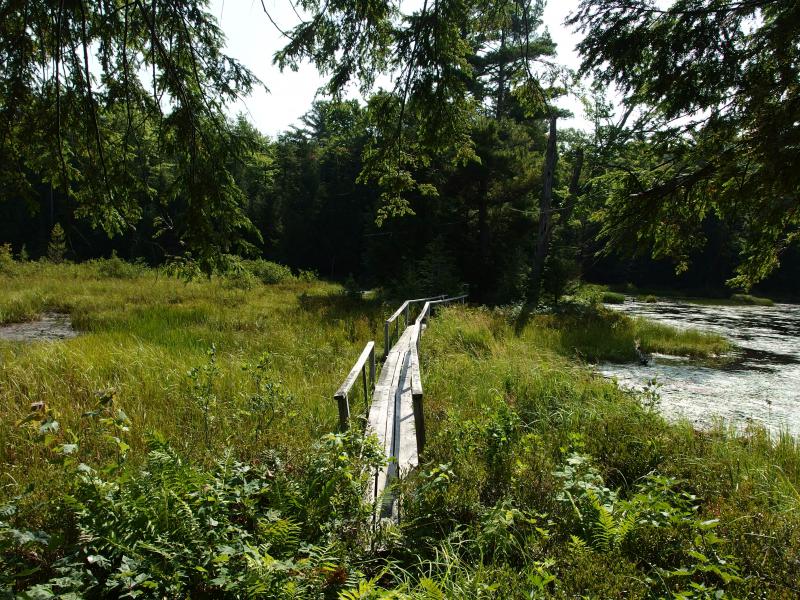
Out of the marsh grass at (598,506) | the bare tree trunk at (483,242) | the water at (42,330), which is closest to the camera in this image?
the marsh grass at (598,506)

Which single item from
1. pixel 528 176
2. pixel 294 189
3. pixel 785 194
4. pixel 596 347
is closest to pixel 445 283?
pixel 528 176

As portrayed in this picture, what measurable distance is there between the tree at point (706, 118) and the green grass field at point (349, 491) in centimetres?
233

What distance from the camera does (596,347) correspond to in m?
13.3

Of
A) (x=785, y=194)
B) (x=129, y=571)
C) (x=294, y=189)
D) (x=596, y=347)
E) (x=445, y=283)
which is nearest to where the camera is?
(x=129, y=571)

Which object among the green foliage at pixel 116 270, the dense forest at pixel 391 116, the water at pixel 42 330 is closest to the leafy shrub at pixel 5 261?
the green foliage at pixel 116 270

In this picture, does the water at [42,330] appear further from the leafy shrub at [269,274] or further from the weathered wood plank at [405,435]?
the leafy shrub at [269,274]

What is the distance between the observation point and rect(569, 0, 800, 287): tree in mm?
4246

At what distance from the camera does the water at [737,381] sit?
7766 millimetres

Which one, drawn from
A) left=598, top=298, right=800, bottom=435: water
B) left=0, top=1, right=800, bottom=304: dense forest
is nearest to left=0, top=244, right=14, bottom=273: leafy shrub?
left=0, top=1, right=800, bottom=304: dense forest

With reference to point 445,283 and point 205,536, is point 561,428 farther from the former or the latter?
point 445,283

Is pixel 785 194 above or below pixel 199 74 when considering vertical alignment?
below

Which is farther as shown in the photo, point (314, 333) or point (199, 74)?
point (314, 333)

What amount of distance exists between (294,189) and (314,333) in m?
37.3

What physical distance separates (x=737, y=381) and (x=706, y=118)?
7.86 m
